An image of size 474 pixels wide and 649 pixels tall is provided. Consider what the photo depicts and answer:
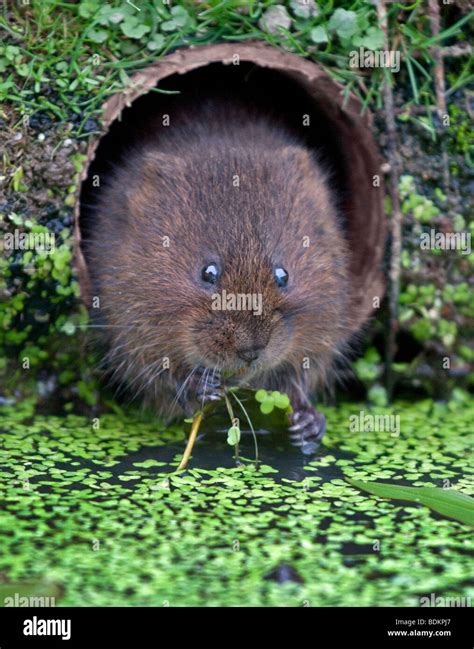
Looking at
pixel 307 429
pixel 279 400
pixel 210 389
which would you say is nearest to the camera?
pixel 279 400

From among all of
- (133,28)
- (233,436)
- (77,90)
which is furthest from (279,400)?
(133,28)

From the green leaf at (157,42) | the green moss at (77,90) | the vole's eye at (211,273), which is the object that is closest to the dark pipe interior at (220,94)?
the green moss at (77,90)

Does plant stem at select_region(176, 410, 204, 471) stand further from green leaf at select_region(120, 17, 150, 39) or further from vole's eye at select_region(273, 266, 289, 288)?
green leaf at select_region(120, 17, 150, 39)

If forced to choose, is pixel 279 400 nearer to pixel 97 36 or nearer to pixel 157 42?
pixel 157 42

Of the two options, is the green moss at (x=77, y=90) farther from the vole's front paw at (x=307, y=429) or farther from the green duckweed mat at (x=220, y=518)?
the vole's front paw at (x=307, y=429)

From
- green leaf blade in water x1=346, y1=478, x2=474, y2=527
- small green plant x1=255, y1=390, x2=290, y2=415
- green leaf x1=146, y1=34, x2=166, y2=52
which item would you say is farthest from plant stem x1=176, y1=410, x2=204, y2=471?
green leaf x1=146, y1=34, x2=166, y2=52
